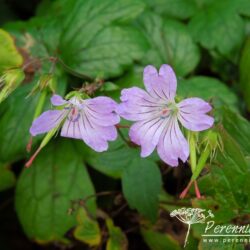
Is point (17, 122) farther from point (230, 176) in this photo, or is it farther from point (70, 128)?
point (230, 176)

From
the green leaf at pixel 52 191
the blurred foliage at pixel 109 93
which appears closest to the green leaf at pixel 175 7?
the blurred foliage at pixel 109 93

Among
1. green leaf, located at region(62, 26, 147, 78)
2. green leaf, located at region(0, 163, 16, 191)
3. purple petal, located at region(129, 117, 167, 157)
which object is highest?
purple petal, located at region(129, 117, 167, 157)

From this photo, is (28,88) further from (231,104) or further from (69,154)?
(231,104)

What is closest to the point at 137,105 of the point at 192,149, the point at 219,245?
the point at 192,149

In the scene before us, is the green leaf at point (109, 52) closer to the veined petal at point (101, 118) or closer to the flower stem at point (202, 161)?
the veined petal at point (101, 118)

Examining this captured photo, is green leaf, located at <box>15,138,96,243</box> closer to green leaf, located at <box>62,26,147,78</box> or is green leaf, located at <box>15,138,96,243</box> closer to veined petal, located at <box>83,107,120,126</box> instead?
green leaf, located at <box>62,26,147,78</box>

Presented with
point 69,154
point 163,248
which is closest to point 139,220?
point 163,248

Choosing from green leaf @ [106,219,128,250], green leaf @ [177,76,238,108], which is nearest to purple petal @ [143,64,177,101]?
green leaf @ [177,76,238,108]
